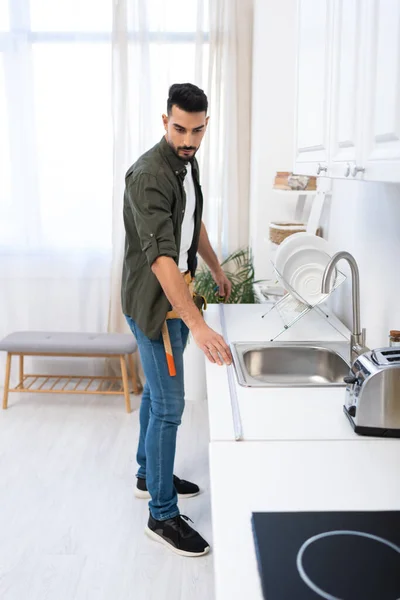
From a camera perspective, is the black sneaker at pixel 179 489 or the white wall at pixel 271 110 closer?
the black sneaker at pixel 179 489

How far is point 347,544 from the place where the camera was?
1032 mm

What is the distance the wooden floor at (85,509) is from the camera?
2188 millimetres

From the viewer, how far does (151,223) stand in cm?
198

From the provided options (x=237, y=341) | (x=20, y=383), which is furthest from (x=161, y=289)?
(x=20, y=383)

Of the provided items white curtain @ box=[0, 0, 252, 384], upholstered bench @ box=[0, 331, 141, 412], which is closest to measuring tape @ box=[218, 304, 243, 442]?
upholstered bench @ box=[0, 331, 141, 412]

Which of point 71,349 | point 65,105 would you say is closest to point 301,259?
point 71,349

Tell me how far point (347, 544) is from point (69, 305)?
10.8 ft

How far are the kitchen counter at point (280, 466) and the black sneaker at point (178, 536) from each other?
824mm

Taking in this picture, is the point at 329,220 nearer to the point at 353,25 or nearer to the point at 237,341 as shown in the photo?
the point at 237,341

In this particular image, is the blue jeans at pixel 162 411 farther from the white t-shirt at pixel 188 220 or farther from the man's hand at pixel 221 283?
the man's hand at pixel 221 283

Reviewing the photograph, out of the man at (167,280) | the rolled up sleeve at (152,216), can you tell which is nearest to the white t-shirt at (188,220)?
the man at (167,280)

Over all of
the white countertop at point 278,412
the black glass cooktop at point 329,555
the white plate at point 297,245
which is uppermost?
the white plate at point 297,245

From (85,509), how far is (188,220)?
4.04ft

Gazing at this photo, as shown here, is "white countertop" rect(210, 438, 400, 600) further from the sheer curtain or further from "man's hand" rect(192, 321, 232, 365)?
the sheer curtain
